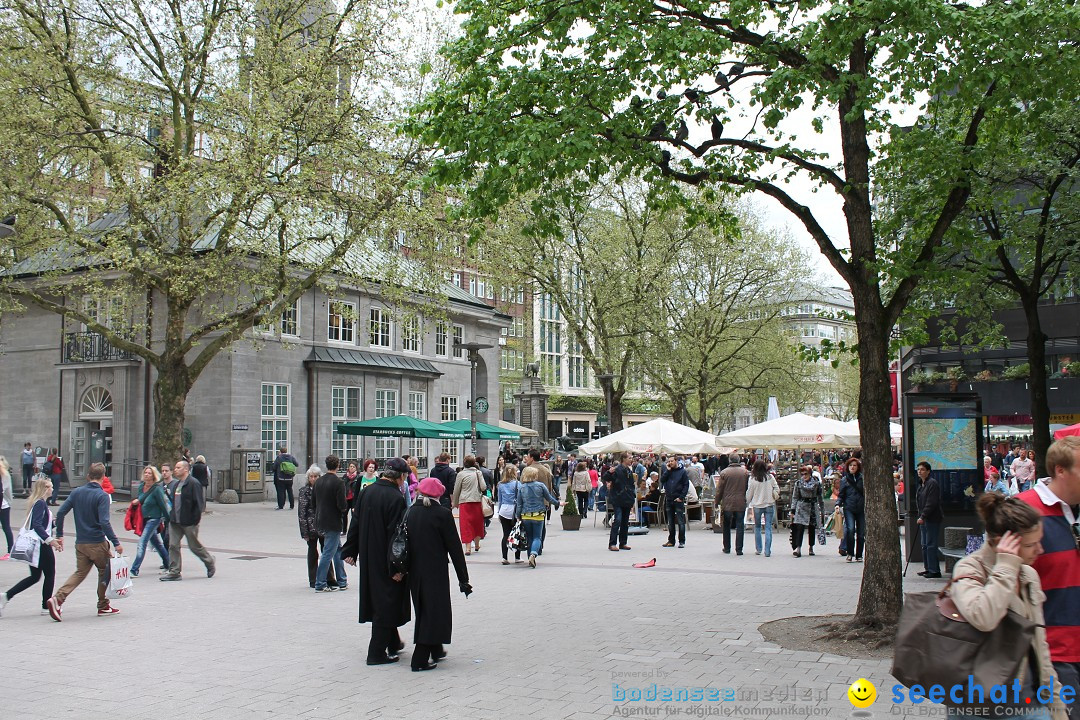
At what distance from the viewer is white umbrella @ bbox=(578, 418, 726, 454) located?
2286 centimetres

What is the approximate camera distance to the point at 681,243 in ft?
121

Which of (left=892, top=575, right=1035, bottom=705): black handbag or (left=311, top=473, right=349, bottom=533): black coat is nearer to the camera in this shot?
(left=892, top=575, right=1035, bottom=705): black handbag

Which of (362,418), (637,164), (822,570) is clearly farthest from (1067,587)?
(362,418)

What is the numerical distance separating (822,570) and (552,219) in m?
7.99

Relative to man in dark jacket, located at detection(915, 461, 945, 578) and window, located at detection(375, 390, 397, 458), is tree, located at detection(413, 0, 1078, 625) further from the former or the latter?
window, located at detection(375, 390, 397, 458)

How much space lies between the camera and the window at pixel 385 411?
3672cm

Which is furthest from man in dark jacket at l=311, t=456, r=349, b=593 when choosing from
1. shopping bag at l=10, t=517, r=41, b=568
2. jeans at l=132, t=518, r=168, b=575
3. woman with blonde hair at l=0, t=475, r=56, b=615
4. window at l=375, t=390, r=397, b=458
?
window at l=375, t=390, r=397, b=458

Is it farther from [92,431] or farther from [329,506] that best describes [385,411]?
[329,506]

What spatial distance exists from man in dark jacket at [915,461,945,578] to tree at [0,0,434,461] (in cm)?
1435

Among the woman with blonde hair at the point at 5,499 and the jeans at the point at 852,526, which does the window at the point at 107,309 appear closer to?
the woman with blonde hair at the point at 5,499

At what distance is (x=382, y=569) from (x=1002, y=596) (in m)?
5.68

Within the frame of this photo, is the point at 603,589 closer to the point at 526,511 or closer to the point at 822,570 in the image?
the point at 526,511

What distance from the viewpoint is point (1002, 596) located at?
3633 mm

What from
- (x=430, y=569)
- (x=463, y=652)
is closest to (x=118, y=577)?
(x=463, y=652)
